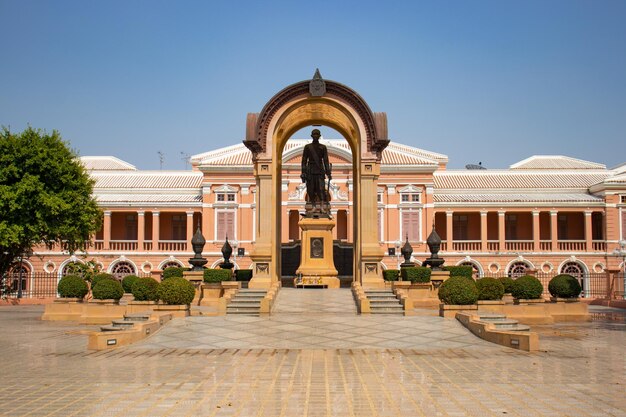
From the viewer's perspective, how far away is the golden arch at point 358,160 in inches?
816

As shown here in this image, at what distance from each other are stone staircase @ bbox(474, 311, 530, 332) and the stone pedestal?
8.32 m

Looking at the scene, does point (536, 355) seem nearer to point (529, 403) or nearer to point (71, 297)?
point (529, 403)

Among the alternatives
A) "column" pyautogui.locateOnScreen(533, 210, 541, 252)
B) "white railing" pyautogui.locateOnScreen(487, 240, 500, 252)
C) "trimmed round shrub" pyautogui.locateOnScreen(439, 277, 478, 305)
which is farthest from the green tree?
"column" pyautogui.locateOnScreen(533, 210, 541, 252)

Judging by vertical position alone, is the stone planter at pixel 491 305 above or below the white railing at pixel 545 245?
below

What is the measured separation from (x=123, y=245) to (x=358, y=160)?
37.1 metres

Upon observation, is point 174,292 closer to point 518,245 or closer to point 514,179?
point 518,245

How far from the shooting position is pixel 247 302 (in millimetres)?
18562

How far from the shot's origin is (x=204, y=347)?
1310 centimetres

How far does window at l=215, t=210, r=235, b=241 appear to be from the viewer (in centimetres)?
5462

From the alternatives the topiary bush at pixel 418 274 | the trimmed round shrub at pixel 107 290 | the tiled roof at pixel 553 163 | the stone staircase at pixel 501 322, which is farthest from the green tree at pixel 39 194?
the tiled roof at pixel 553 163

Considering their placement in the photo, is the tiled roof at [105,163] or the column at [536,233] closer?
the column at [536,233]

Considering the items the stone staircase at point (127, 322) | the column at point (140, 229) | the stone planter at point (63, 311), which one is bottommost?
the stone planter at point (63, 311)

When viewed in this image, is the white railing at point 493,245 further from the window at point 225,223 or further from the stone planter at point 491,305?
the stone planter at point 491,305

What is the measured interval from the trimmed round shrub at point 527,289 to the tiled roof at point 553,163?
42.6 m
